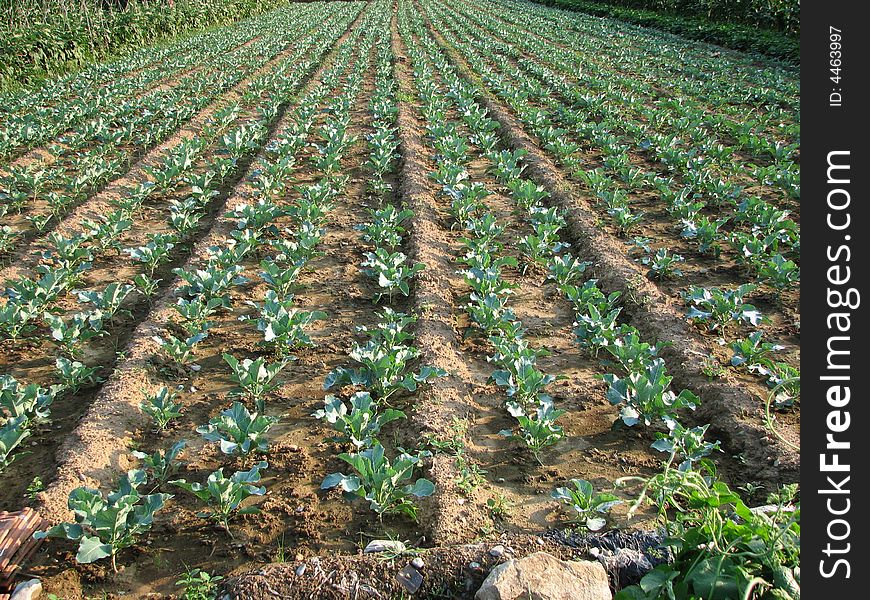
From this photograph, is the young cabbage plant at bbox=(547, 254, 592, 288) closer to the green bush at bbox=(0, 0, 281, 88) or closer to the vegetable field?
the vegetable field

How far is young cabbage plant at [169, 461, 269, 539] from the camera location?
3.02 metres

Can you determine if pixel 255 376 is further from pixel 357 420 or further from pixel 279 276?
pixel 279 276

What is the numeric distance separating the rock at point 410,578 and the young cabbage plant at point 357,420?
0.91 metres

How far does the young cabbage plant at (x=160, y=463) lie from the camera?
3281 millimetres

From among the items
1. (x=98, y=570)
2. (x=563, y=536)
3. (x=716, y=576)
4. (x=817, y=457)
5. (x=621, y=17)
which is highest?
(x=621, y=17)

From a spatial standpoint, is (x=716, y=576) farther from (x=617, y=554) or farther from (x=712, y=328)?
(x=712, y=328)

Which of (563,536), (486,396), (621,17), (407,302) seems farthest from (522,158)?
(621,17)

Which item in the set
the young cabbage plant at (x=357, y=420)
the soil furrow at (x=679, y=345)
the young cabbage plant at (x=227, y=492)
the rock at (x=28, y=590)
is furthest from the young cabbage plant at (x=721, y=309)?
the rock at (x=28, y=590)

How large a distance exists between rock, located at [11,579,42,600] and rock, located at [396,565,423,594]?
1.59m

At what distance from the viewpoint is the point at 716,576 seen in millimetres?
2186

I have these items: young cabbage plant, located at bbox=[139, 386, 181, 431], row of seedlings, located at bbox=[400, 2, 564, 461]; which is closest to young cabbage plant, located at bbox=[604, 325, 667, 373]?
row of seedlings, located at bbox=[400, 2, 564, 461]

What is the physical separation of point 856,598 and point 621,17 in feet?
93.3

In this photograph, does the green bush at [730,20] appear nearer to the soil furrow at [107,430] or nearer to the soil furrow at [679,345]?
the soil furrow at [679,345]

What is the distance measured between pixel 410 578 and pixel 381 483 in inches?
22.4
